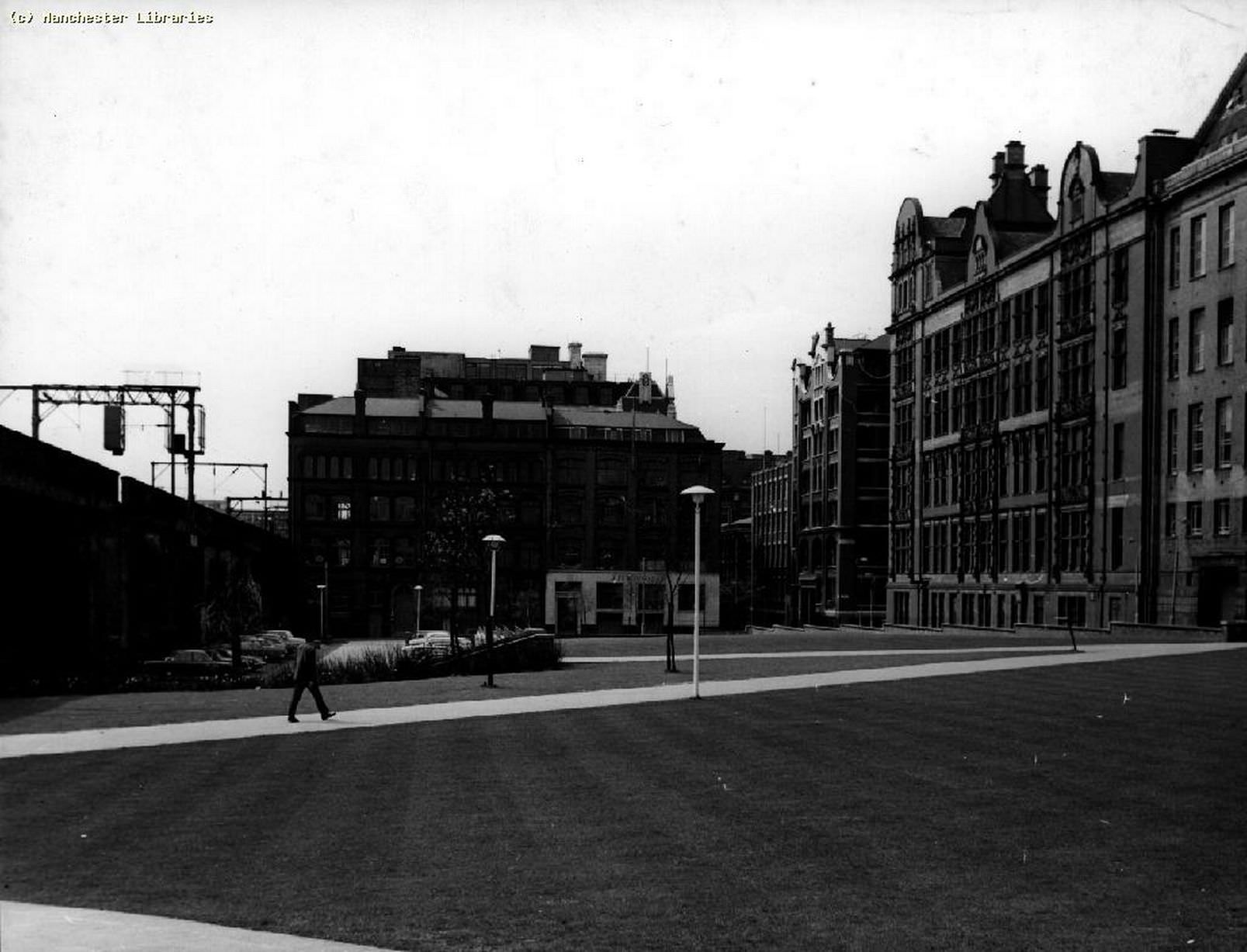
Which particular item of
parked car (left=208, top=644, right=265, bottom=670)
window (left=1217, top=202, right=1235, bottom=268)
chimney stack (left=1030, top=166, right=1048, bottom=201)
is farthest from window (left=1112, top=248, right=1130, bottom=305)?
parked car (left=208, top=644, right=265, bottom=670)

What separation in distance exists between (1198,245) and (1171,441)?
8.09 m

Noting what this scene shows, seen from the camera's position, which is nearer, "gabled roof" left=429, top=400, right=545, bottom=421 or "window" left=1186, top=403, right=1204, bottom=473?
"window" left=1186, top=403, right=1204, bottom=473

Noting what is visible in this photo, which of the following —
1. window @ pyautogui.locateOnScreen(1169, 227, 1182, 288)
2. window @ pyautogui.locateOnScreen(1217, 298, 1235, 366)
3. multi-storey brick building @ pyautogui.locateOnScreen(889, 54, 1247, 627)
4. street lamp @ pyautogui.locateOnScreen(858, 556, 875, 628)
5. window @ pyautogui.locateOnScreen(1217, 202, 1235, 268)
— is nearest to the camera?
window @ pyautogui.locateOnScreen(1217, 202, 1235, 268)

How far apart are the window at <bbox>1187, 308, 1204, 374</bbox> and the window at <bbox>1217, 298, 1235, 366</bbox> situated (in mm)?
1208

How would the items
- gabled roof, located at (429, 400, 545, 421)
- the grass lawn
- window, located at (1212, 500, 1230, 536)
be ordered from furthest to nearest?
gabled roof, located at (429, 400, 545, 421) → window, located at (1212, 500, 1230, 536) → the grass lawn

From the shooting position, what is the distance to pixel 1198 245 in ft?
192

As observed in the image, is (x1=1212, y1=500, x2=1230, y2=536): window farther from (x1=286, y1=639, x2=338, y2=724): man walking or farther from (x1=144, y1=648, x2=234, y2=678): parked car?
(x1=286, y1=639, x2=338, y2=724): man walking

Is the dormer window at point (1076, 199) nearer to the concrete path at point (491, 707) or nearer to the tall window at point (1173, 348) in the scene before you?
the tall window at point (1173, 348)

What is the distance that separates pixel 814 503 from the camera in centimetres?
11062

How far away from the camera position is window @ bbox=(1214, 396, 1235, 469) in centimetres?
5620

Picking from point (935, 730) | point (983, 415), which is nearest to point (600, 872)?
→ point (935, 730)

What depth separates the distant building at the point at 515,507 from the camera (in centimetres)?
10862

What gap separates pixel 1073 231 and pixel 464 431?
56058 millimetres

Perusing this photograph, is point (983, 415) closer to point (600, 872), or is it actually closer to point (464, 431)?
point (464, 431)
